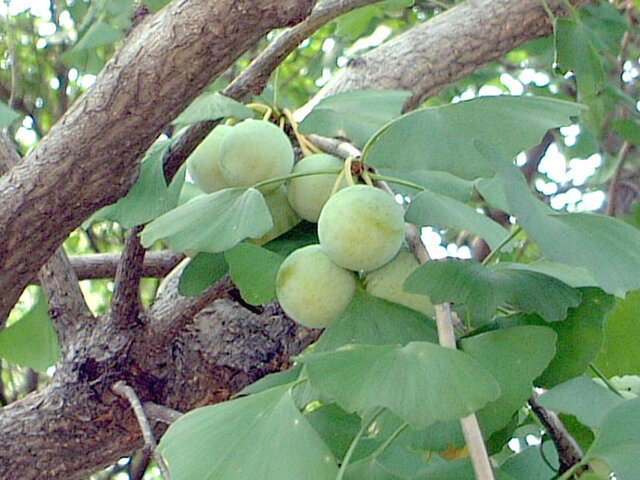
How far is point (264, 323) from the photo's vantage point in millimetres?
944

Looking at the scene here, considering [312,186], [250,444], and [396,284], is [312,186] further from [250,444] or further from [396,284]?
[250,444]

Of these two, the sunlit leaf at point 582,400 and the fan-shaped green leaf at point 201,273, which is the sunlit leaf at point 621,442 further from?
the fan-shaped green leaf at point 201,273

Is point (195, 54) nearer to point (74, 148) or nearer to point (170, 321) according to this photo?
point (74, 148)

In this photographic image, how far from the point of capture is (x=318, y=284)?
626 millimetres

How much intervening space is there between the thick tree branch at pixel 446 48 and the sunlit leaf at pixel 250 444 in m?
0.62

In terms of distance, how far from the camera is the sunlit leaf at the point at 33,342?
1.02 metres

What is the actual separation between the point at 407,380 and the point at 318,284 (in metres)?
0.17

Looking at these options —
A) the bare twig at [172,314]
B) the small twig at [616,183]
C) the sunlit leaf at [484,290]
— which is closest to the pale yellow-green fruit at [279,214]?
the bare twig at [172,314]

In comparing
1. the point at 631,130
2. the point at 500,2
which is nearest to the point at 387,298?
the point at 500,2

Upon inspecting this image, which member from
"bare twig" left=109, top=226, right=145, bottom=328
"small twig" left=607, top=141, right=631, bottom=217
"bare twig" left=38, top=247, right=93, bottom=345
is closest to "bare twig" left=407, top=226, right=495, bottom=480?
"bare twig" left=109, top=226, right=145, bottom=328

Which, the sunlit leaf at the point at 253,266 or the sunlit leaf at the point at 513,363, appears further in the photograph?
the sunlit leaf at the point at 253,266

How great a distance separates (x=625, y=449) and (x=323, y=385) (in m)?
0.18

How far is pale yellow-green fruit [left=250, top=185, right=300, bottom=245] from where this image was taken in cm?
76

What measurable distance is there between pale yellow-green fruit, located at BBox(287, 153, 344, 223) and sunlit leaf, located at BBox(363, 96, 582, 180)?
0.36 feet
